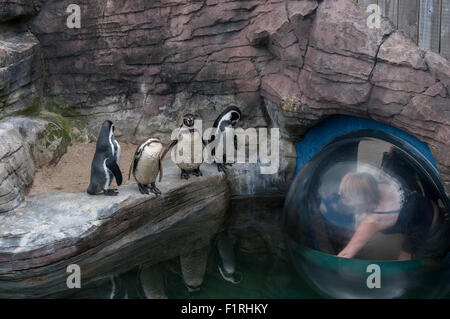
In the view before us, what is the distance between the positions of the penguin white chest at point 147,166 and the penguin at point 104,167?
0.62 feet

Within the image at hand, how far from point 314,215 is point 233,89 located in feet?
8.61

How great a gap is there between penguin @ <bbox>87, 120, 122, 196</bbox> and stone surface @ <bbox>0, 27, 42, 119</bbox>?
151cm

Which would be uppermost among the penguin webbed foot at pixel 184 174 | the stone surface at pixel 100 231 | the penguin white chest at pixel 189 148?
the penguin white chest at pixel 189 148

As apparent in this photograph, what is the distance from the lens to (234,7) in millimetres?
5461

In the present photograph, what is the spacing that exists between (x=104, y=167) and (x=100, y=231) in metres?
0.68

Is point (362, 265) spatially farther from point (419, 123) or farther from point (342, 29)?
point (342, 29)

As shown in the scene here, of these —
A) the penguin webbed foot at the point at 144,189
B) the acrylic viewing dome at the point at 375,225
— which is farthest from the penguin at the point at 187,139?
the acrylic viewing dome at the point at 375,225

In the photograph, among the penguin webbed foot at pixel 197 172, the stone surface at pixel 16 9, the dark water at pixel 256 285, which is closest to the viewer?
the dark water at pixel 256 285

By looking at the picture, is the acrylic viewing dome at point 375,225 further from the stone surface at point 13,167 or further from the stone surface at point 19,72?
the stone surface at point 19,72

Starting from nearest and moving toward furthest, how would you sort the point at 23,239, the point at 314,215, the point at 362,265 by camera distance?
the point at 362,265
the point at 314,215
the point at 23,239

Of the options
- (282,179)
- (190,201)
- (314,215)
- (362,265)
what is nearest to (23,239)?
(190,201)

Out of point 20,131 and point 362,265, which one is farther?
point 20,131

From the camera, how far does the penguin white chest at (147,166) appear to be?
4.53 metres

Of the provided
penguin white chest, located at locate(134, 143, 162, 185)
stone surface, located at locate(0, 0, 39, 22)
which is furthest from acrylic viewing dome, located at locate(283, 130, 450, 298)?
stone surface, located at locate(0, 0, 39, 22)
